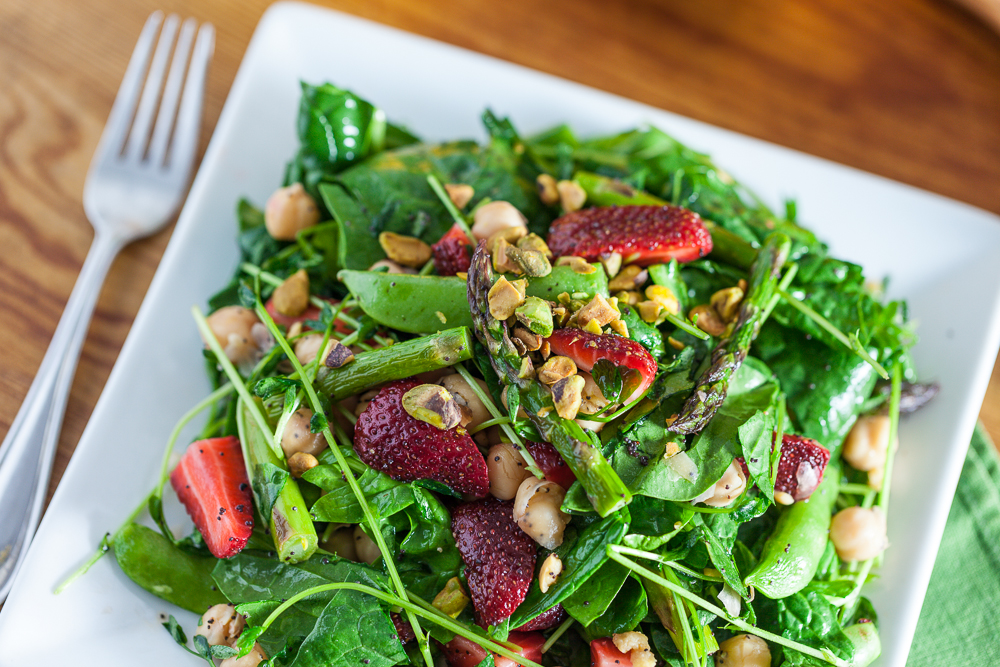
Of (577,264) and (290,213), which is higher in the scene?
(577,264)

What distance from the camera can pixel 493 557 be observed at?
1527 mm

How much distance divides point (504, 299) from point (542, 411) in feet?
0.87

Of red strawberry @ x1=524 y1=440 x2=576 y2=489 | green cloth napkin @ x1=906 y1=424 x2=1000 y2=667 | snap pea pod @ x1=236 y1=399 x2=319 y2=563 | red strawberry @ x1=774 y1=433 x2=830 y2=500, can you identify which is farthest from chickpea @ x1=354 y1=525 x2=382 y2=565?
green cloth napkin @ x1=906 y1=424 x2=1000 y2=667

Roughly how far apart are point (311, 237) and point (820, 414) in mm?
1584

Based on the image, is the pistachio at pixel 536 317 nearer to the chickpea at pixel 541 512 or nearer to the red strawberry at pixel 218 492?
the chickpea at pixel 541 512

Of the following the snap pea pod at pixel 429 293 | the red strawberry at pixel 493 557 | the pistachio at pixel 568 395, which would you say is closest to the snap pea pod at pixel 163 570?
the red strawberry at pixel 493 557

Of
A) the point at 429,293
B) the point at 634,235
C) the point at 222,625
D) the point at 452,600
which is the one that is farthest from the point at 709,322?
the point at 222,625

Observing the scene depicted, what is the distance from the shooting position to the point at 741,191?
7.68 ft

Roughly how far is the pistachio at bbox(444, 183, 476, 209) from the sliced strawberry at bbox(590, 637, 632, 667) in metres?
1.22

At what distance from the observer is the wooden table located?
2.50 m

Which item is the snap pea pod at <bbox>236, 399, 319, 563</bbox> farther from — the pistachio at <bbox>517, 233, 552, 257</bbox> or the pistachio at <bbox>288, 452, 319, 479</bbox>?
the pistachio at <bbox>517, 233, 552, 257</bbox>

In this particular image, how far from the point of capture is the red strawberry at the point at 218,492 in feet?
5.39

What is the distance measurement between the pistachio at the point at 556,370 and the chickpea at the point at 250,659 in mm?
955

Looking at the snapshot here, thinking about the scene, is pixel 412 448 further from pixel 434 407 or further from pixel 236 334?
pixel 236 334
